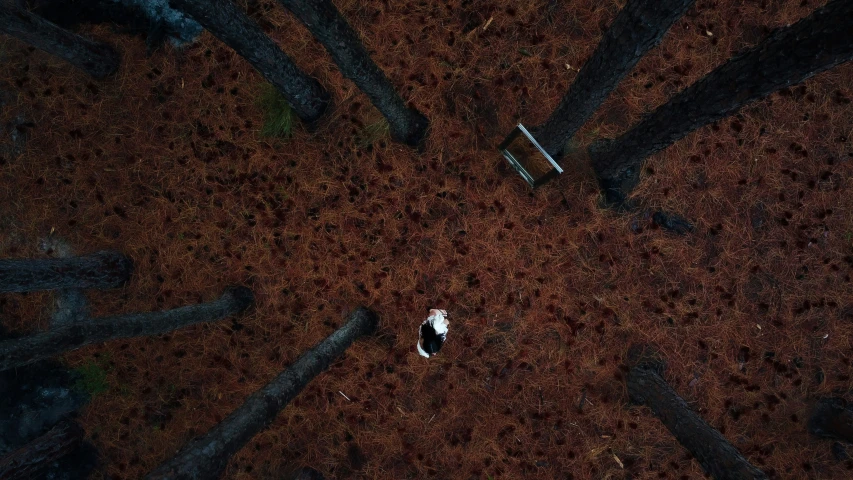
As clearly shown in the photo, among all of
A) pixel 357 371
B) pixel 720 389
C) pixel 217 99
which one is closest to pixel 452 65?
pixel 217 99

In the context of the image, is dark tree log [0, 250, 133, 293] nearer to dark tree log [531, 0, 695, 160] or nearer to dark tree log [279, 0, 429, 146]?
dark tree log [279, 0, 429, 146]

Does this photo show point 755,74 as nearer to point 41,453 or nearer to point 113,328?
point 113,328

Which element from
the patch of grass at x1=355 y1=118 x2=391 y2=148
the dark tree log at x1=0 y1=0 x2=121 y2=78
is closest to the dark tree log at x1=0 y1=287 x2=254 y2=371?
the patch of grass at x1=355 y1=118 x2=391 y2=148

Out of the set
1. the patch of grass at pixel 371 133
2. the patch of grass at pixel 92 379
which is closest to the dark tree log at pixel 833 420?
the patch of grass at pixel 371 133

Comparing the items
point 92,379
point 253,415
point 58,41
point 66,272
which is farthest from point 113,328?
point 58,41

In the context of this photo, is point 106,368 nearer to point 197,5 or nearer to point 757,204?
point 197,5

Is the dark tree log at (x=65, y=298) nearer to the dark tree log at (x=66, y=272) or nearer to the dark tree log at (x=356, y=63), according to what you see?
the dark tree log at (x=66, y=272)
